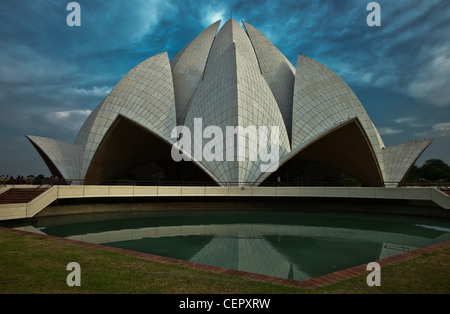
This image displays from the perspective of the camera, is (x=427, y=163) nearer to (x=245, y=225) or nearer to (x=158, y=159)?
(x=158, y=159)

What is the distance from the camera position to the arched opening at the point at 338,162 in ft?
78.8

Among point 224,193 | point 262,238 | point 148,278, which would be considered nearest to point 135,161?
point 224,193

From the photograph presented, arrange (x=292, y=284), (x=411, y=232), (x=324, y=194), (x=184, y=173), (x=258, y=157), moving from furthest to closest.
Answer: (x=184, y=173), (x=258, y=157), (x=324, y=194), (x=411, y=232), (x=292, y=284)

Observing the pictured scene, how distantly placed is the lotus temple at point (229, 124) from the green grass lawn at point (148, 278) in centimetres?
1534

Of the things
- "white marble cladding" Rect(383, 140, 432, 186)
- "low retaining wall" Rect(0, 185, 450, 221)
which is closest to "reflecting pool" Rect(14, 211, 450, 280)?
"low retaining wall" Rect(0, 185, 450, 221)

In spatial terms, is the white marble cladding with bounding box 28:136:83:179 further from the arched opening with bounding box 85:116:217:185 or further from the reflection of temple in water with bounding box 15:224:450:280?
the reflection of temple in water with bounding box 15:224:450:280

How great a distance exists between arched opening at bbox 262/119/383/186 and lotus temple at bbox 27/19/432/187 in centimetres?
10

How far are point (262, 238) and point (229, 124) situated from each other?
43.2 ft

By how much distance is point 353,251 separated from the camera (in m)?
8.19

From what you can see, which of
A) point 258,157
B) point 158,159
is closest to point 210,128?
point 258,157

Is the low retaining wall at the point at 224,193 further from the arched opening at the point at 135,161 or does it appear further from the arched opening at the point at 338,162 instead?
the arched opening at the point at 338,162

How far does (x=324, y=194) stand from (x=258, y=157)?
18.6ft

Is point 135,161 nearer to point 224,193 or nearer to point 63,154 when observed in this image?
point 63,154

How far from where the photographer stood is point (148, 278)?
4352 millimetres
